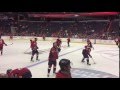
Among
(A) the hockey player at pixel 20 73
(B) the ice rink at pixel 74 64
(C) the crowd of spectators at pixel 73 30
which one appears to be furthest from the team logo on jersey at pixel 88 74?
(C) the crowd of spectators at pixel 73 30

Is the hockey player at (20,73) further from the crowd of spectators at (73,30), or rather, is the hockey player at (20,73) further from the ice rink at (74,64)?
the crowd of spectators at (73,30)

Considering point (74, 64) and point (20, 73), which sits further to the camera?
point (74, 64)

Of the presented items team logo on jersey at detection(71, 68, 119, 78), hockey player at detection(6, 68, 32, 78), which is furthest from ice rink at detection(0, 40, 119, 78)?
hockey player at detection(6, 68, 32, 78)

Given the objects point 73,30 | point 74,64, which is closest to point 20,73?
point 74,64

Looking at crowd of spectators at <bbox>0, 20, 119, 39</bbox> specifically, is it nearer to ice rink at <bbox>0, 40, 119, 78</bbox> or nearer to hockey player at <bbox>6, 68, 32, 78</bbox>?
ice rink at <bbox>0, 40, 119, 78</bbox>

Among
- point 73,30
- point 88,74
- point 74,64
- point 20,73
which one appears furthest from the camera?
point 73,30

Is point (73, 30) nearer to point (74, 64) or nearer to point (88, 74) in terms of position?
point (74, 64)

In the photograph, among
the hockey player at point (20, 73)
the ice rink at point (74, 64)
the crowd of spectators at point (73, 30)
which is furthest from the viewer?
the crowd of spectators at point (73, 30)
